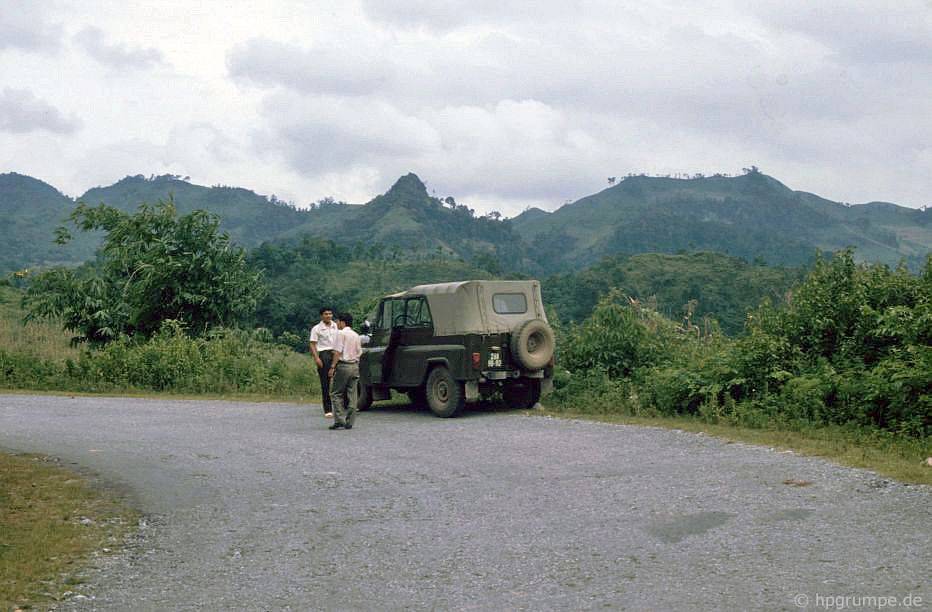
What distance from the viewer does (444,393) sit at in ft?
54.1

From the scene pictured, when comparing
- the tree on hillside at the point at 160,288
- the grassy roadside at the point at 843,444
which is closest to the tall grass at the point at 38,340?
the tree on hillside at the point at 160,288

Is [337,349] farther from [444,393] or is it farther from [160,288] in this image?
[160,288]

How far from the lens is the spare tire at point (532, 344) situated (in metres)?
16.4

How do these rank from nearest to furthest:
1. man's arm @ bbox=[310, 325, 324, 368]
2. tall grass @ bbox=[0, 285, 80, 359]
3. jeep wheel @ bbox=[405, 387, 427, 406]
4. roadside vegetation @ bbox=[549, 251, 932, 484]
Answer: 1. roadside vegetation @ bbox=[549, 251, 932, 484]
2. man's arm @ bbox=[310, 325, 324, 368]
3. jeep wheel @ bbox=[405, 387, 427, 406]
4. tall grass @ bbox=[0, 285, 80, 359]

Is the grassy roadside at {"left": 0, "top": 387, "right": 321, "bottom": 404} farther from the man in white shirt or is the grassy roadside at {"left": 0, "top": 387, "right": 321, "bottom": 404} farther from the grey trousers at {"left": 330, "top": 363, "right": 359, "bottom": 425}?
the grey trousers at {"left": 330, "top": 363, "right": 359, "bottom": 425}

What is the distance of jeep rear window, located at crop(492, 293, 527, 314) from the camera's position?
1688cm

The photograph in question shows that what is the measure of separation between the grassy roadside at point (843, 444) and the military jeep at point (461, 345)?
239cm

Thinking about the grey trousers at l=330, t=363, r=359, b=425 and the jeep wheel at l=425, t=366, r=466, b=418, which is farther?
the jeep wheel at l=425, t=366, r=466, b=418

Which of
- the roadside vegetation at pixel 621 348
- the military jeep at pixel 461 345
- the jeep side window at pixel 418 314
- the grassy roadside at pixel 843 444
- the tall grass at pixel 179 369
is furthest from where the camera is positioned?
the tall grass at pixel 179 369

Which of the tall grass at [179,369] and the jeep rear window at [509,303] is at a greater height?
the jeep rear window at [509,303]

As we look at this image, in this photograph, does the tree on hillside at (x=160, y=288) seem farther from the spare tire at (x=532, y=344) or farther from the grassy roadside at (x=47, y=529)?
the grassy roadside at (x=47, y=529)

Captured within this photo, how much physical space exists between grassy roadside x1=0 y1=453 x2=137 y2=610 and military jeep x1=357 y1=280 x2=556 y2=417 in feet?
22.6

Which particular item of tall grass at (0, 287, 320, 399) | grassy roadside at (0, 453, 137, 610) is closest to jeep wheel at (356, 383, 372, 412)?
tall grass at (0, 287, 320, 399)

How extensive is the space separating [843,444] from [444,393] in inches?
274
